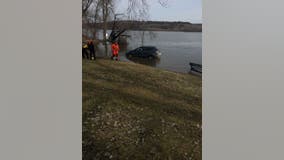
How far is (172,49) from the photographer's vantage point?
8.09ft

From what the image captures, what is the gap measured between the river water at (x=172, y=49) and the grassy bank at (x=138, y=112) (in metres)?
0.05

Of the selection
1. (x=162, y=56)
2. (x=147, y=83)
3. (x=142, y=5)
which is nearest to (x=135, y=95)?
(x=147, y=83)

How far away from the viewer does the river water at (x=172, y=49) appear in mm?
2434

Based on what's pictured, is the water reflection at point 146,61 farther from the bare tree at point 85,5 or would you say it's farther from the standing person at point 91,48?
the bare tree at point 85,5

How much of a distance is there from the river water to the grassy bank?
0.16ft

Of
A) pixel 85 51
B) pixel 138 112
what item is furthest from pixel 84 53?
pixel 138 112

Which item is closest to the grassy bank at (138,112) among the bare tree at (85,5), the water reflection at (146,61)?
the water reflection at (146,61)

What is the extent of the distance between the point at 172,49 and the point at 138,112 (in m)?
0.47
